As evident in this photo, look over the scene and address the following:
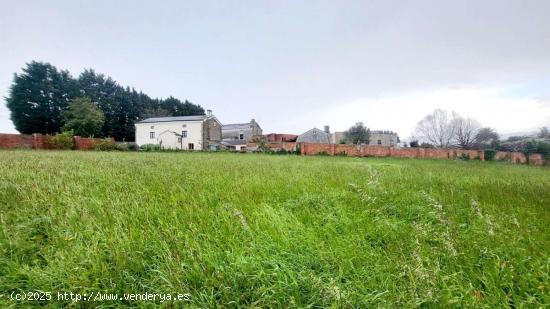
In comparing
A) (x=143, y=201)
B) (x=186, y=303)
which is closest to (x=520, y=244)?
(x=186, y=303)

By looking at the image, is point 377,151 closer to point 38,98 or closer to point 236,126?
point 236,126

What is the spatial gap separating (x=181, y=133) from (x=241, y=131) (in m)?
17.6

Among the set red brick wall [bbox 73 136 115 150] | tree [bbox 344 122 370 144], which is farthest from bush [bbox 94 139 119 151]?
tree [bbox 344 122 370 144]

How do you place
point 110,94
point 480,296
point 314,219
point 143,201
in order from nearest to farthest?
point 480,296 < point 314,219 < point 143,201 < point 110,94

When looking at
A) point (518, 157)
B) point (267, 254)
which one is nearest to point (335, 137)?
point (518, 157)

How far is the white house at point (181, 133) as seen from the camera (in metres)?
41.7

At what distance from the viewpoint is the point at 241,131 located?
57.6 m

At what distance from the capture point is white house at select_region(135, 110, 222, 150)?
4166 centimetres

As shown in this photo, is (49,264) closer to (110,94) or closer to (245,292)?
(245,292)

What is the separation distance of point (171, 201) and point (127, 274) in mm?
1615

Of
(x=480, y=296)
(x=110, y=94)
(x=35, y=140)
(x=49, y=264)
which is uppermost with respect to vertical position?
(x=110, y=94)

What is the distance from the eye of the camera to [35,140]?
80.0 feet

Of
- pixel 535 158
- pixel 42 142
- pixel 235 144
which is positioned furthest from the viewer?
pixel 235 144

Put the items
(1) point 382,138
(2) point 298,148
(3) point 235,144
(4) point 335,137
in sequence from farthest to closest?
(1) point 382,138 < (4) point 335,137 < (3) point 235,144 < (2) point 298,148
